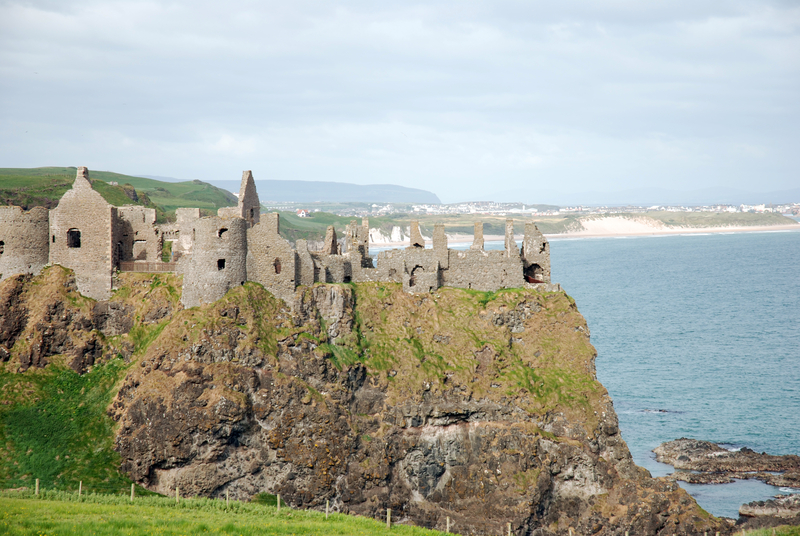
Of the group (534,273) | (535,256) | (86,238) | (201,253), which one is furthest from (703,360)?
(86,238)

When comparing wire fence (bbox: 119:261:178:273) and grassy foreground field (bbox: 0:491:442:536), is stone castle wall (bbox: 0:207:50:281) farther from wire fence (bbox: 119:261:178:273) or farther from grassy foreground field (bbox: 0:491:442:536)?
grassy foreground field (bbox: 0:491:442:536)

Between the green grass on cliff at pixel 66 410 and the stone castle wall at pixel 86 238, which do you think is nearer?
the green grass on cliff at pixel 66 410

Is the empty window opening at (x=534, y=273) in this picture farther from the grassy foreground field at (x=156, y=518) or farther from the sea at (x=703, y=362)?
the grassy foreground field at (x=156, y=518)

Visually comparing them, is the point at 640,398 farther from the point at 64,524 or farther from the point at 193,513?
the point at 64,524

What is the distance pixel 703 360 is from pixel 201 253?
3117 inches

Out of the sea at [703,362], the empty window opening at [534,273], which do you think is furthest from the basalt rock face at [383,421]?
the sea at [703,362]

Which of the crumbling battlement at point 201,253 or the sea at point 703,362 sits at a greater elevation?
the crumbling battlement at point 201,253

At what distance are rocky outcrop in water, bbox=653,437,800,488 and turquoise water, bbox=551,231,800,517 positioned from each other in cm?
125

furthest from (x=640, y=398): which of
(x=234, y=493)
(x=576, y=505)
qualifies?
(x=234, y=493)

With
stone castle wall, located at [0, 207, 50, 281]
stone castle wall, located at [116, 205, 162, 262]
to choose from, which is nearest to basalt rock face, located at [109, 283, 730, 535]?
stone castle wall, located at [116, 205, 162, 262]

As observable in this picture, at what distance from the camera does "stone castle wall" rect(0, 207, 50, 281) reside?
54188 mm

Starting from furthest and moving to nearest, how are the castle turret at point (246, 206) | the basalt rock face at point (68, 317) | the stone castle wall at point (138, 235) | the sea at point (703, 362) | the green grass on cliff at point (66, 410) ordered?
A: 1. the sea at point (703, 362)
2. the castle turret at point (246, 206)
3. the stone castle wall at point (138, 235)
4. the basalt rock face at point (68, 317)
5. the green grass on cliff at point (66, 410)

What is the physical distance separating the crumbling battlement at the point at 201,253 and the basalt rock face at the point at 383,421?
200 cm

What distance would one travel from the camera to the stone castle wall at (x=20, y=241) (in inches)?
2133
